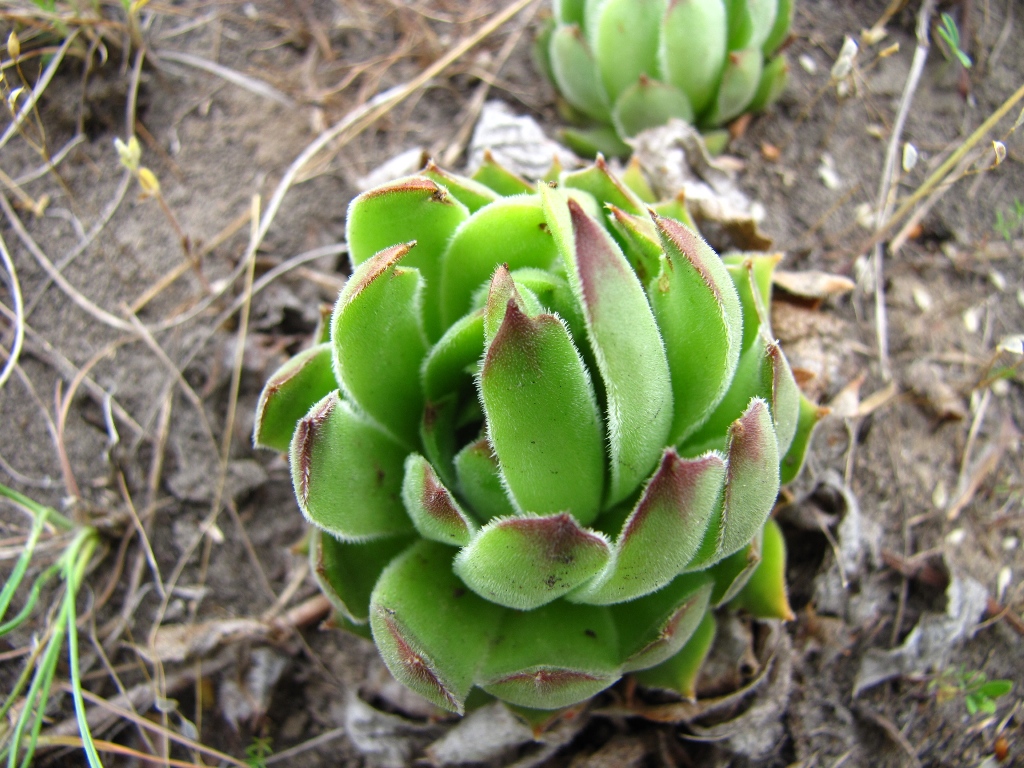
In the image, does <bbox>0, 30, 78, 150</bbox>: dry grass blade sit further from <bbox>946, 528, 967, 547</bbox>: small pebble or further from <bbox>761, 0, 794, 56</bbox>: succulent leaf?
<bbox>946, 528, 967, 547</bbox>: small pebble

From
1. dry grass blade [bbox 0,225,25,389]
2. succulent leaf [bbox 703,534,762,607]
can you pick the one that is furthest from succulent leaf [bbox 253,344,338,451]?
dry grass blade [bbox 0,225,25,389]

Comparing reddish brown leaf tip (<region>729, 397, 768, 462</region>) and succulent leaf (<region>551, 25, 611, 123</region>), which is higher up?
succulent leaf (<region>551, 25, 611, 123</region>)

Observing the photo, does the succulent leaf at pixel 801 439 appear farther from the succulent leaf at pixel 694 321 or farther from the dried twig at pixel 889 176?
the dried twig at pixel 889 176

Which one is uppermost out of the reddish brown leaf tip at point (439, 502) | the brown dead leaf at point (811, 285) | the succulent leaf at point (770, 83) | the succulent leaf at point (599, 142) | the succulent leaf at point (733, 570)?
the succulent leaf at point (770, 83)

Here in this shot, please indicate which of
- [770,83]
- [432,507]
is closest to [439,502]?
[432,507]

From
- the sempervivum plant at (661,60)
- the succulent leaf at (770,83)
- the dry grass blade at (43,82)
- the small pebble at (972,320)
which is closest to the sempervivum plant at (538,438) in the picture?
the sempervivum plant at (661,60)

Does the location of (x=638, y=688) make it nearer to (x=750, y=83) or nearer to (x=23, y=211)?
(x=750, y=83)
